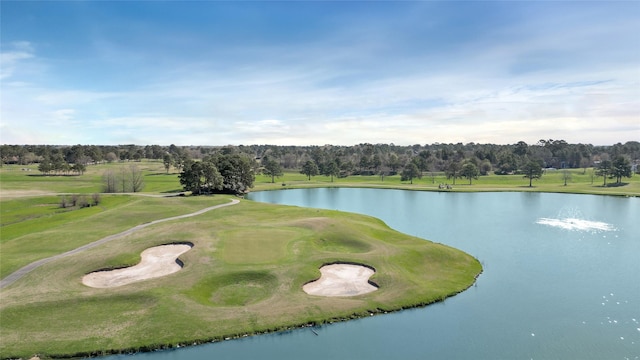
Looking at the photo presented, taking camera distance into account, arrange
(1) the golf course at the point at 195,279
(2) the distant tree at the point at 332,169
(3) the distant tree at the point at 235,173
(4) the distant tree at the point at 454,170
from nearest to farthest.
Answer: (1) the golf course at the point at 195,279 < (3) the distant tree at the point at 235,173 < (4) the distant tree at the point at 454,170 < (2) the distant tree at the point at 332,169

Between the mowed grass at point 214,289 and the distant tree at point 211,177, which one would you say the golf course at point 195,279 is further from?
the distant tree at point 211,177

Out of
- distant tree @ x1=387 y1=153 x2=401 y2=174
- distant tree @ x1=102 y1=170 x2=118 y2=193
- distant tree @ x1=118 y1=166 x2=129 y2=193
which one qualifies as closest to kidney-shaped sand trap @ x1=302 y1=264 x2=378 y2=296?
distant tree @ x1=102 y1=170 x2=118 y2=193

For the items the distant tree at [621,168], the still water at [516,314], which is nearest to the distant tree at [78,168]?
the still water at [516,314]

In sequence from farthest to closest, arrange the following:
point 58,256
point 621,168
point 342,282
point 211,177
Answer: point 621,168, point 211,177, point 58,256, point 342,282

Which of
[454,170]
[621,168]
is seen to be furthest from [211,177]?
[621,168]

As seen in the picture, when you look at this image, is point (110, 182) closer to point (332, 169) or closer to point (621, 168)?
point (332, 169)
